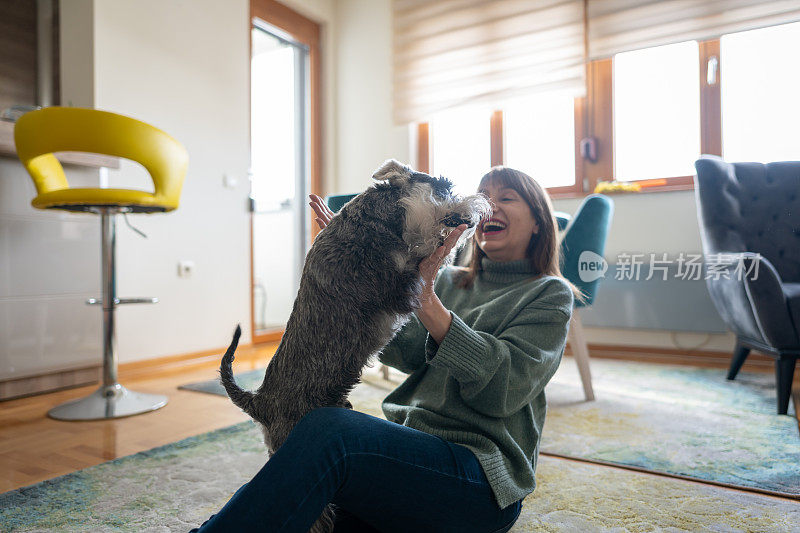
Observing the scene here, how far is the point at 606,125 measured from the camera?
4047 mm

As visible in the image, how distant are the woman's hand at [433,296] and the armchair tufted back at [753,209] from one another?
94.8 inches

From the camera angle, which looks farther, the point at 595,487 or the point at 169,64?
the point at 169,64

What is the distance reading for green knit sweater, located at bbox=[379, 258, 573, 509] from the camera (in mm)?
1039

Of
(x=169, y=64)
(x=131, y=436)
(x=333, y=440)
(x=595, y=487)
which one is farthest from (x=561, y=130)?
(x=333, y=440)

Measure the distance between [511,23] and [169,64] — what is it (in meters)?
2.58

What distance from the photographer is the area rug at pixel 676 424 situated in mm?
1751

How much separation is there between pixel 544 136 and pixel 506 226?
128 inches

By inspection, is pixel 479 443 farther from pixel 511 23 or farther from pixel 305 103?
pixel 305 103

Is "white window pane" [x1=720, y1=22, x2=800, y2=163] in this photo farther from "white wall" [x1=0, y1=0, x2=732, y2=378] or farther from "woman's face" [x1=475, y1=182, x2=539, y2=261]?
"woman's face" [x1=475, y1=182, x2=539, y2=261]

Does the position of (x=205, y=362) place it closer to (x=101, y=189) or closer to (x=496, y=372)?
(x=101, y=189)

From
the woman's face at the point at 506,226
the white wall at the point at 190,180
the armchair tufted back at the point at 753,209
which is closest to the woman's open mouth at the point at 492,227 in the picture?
the woman's face at the point at 506,226

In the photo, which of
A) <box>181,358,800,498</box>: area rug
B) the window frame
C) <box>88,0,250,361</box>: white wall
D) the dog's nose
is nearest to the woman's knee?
the dog's nose

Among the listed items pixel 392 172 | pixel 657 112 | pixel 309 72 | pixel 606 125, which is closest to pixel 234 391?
pixel 392 172

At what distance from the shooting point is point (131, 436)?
6.94ft
